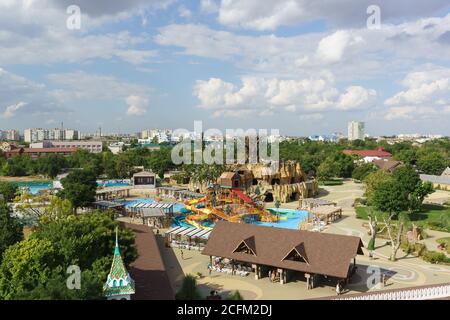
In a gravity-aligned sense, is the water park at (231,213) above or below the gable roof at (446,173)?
below

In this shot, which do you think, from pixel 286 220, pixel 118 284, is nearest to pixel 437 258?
pixel 286 220

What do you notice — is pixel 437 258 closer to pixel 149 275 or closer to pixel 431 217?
pixel 431 217

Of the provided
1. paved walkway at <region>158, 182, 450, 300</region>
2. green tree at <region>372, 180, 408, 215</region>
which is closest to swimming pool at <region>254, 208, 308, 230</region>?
green tree at <region>372, 180, 408, 215</region>

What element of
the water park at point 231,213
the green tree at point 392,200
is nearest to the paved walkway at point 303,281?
the green tree at point 392,200

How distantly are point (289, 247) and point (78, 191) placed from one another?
36.0 m

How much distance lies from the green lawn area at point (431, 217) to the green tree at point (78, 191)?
126 feet

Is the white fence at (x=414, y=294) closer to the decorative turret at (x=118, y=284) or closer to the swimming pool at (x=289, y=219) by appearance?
the decorative turret at (x=118, y=284)

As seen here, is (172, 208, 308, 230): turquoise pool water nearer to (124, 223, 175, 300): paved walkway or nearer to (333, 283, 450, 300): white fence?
(124, 223, 175, 300): paved walkway

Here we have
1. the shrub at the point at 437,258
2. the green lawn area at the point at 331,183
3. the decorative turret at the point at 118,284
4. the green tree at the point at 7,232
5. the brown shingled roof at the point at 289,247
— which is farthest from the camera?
the green lawn area at the point at 331,183

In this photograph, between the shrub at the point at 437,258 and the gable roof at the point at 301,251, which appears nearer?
the gable roof at the point at 301,251

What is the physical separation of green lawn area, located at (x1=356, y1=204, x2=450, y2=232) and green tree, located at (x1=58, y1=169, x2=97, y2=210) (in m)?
38.5

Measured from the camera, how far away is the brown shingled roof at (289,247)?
29.0 metres
